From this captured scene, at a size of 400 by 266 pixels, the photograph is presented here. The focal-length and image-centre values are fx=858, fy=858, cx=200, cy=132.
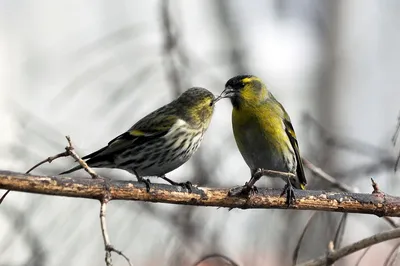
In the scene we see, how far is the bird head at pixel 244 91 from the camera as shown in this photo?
544cm

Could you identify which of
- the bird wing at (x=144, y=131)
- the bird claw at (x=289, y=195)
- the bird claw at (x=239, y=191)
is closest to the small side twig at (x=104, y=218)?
the bird claw at (x=239, y=191)

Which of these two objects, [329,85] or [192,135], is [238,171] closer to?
[192,135]

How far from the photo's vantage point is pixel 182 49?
4902 millimetres

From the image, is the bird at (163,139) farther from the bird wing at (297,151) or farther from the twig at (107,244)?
the twig at (107,244)

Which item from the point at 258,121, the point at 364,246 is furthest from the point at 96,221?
the point at 364,246

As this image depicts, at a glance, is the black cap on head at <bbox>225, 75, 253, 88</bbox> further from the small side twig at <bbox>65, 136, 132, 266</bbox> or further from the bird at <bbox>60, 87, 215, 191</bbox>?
the small side twig at <bbox>65, 136, 132, 266</bbox>

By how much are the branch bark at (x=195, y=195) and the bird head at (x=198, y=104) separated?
1.68 metres

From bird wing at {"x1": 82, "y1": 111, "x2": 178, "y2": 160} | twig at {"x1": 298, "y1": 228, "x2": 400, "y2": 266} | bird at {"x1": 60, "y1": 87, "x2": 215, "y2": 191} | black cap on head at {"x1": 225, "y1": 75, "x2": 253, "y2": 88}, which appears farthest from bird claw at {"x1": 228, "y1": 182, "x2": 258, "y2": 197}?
black cap on head at {"x1": 225, "y1": 75, "x2": 253, "y2": 88}

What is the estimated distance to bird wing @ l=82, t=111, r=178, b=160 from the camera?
16.3 feet

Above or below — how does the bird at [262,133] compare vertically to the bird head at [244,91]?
below

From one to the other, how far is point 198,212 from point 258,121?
2.24 feet

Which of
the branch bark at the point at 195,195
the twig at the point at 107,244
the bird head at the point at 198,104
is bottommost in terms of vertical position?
the twig at the point at 107,244

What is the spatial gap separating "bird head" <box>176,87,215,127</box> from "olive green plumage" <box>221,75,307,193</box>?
0.11 meters

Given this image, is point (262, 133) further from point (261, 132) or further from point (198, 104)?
point (198, 104)
